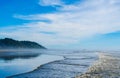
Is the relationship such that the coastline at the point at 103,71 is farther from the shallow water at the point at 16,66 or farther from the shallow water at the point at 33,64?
the shallow water at the point at 16,66

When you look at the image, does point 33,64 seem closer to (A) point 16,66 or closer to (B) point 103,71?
(A) point 16,66

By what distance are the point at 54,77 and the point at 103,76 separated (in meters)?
6.14

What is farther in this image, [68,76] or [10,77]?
[68,76]

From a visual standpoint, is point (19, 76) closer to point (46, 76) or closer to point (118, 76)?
point (46, 76)

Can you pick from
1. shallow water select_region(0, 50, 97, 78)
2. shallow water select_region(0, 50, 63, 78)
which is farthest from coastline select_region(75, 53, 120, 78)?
shallow water select_region(0, 50, 63, 78)

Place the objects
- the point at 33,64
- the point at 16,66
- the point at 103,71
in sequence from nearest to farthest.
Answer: the point at 103,71 → the point at 16,66 → the point at 33,64

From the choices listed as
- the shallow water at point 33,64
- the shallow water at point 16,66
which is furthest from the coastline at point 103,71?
the shallow water at point 16,66

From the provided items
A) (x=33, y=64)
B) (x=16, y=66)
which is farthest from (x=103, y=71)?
(x=33, y=64)

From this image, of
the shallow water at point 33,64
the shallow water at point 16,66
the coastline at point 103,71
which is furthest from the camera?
the shallow water at point 33,64

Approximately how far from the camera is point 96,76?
29.6 m

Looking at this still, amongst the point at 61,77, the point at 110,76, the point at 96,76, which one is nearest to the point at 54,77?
the point at 61,77

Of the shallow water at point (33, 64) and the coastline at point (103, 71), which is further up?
the shallow water at point (33, 64)

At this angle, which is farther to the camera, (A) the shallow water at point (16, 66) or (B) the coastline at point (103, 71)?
(A) the shallow water at point (16, 66)

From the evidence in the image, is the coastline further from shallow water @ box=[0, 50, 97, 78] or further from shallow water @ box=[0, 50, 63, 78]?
shallow water @ box=[0, 50, 63, 78]
